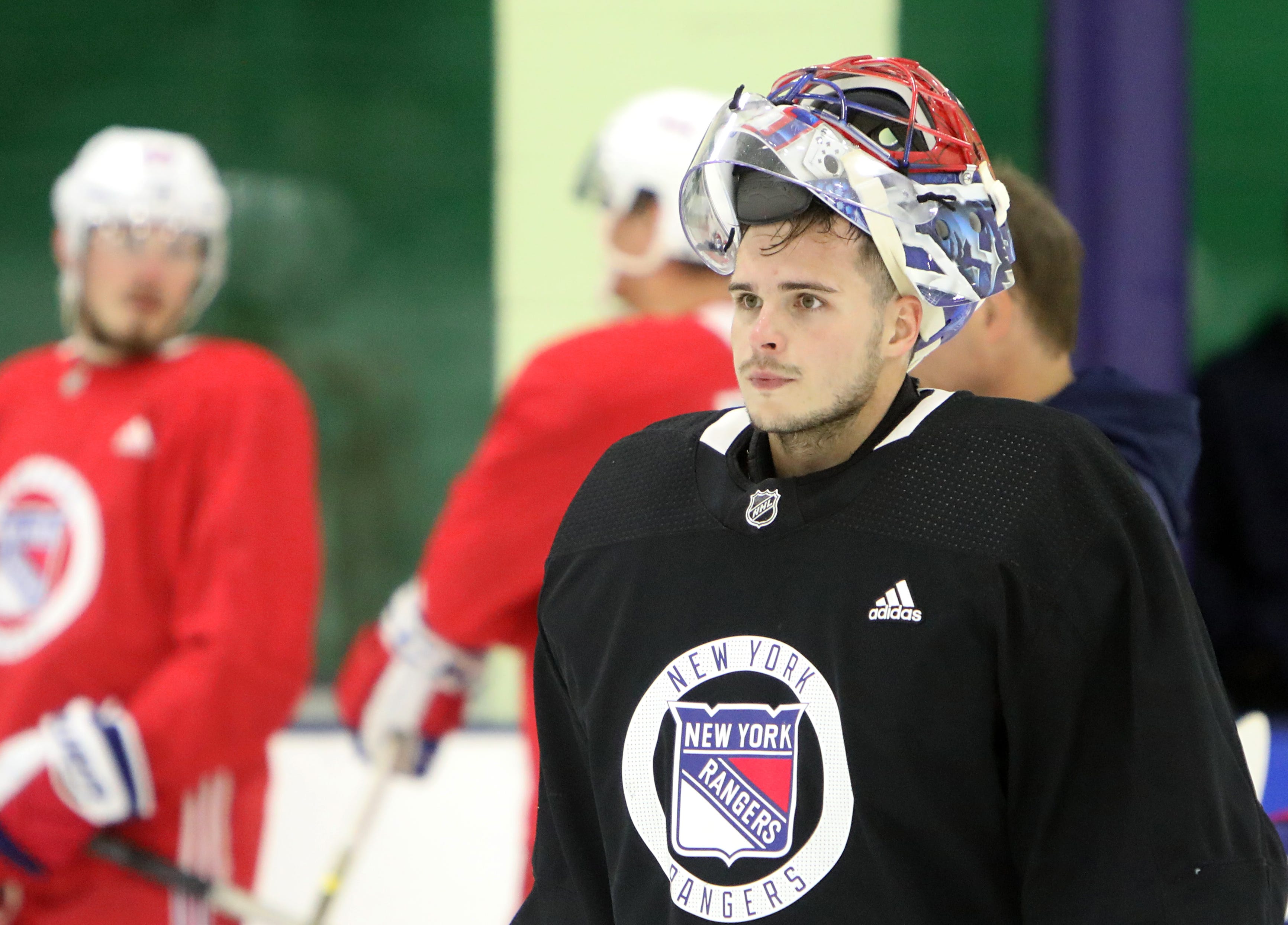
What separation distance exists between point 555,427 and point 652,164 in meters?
0.43

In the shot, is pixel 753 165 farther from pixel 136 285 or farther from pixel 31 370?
pixel 31 370

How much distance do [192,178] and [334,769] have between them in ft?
4.61

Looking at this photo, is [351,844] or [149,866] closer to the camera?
[149,866]

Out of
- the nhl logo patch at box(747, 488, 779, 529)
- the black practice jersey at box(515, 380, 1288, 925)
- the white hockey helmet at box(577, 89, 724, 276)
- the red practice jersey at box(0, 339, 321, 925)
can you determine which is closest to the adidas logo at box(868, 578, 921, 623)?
the black practice jersey at box(515, 380, 1288, 925)

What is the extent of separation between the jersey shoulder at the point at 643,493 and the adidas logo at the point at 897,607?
0.46 ft

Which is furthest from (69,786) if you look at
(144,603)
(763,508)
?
(763,508)

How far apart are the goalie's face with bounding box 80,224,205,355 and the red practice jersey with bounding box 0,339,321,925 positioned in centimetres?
9

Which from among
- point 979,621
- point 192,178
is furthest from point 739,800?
point 192,178

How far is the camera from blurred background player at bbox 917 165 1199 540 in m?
1.50

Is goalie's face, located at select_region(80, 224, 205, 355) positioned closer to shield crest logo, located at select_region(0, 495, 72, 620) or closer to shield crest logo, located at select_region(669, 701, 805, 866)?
shield crest logo, located at select_region(0, 495, 72, 620)

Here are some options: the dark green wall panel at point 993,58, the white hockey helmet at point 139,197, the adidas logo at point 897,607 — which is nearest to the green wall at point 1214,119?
the dark green wall panel at point 993,58

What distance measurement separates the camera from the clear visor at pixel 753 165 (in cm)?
110

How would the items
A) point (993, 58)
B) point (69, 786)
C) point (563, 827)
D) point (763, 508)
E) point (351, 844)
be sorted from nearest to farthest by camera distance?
point (763, 508)
point (563, 827)
point (69, 786)
point (351, 844)
point (993, 58)

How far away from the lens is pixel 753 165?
1.13 meters
